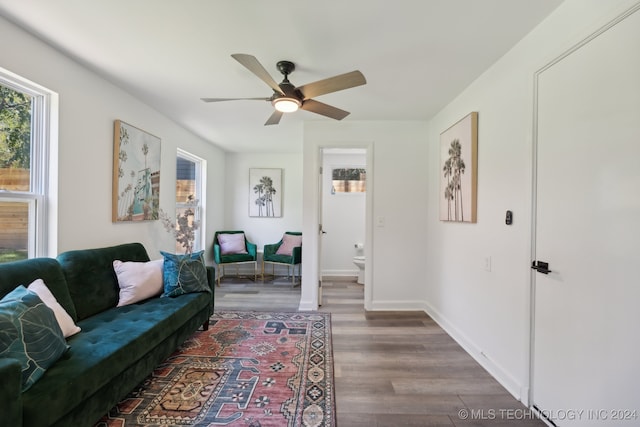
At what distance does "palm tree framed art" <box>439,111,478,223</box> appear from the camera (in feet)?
7.91

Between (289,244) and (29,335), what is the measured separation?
147 inches

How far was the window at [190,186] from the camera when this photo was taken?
13.2 feet

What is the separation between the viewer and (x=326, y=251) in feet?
17.3

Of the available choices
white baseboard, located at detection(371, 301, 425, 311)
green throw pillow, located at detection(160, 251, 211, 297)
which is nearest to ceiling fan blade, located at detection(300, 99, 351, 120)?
green throw pillow, located at detection(160, 251, 211, 297)

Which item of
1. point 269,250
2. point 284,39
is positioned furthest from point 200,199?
point 284,39

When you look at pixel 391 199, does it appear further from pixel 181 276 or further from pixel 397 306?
pixel 181 276

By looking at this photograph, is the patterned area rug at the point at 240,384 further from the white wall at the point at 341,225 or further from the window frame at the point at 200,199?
the white wall at the point at 341,225

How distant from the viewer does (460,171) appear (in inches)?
104

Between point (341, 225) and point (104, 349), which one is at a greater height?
point (341, 225)

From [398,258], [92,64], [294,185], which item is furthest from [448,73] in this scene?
[294,185]

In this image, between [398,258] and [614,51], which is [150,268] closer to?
[398,258]

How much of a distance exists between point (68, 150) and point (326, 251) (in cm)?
394

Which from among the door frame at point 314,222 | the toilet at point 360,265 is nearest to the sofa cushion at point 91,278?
the door frame at point 314,222

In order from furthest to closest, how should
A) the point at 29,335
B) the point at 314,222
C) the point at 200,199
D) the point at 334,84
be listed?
the point at 200,199 → the point at 314,222 → the point at 334,84 → the point at 29,335
